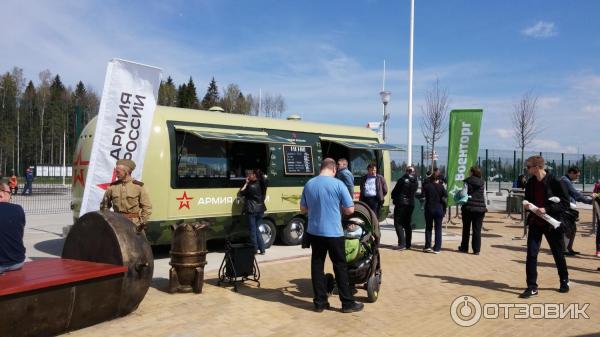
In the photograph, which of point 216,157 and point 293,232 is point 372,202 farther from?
point 216,157

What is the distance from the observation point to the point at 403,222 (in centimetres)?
1120

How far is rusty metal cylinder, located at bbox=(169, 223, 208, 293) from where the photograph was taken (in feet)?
22.4

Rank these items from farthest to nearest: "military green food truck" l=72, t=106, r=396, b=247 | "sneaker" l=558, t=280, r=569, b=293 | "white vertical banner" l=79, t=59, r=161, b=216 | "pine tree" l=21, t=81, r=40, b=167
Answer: "pine tree" l=21, t=81, r=40, b=167 → "military green food truck" l=72, t=106, r=396, b=247 → "white vertical banner" l=79, t=59, r=161, b=216 → "sneaker" l=558, t=280, r=569, b=293

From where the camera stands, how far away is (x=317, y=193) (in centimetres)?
609

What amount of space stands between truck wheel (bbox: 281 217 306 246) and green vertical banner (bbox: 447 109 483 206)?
4929 mm

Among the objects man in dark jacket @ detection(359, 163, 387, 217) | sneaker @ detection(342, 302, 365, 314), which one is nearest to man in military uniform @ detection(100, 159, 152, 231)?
sneaker @ detection(342, 302, 365, 314)

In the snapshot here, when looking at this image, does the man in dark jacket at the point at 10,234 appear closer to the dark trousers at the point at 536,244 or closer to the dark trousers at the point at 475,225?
the dark trousers at the point at 536,244

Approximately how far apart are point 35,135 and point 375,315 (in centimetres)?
6983

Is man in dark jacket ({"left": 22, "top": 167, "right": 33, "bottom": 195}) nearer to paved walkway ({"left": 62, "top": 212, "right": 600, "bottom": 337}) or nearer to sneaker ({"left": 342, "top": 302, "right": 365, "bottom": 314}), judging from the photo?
paved walkway ({"left": 62, "top": 212, "right": 600, "bottom": 337})

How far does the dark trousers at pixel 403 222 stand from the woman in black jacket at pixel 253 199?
3192 mm

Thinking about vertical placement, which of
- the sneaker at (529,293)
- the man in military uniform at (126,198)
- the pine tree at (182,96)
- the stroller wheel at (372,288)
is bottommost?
the sneaker at (529,293)

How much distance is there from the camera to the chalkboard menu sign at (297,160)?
1116 cm

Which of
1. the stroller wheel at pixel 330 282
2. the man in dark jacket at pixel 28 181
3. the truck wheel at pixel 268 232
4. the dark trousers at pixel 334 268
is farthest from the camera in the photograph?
the man in dark jacket at pixel 28 181

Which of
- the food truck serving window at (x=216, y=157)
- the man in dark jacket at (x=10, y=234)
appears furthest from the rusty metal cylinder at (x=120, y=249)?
the food truck serving window at (x=216, y=157)
